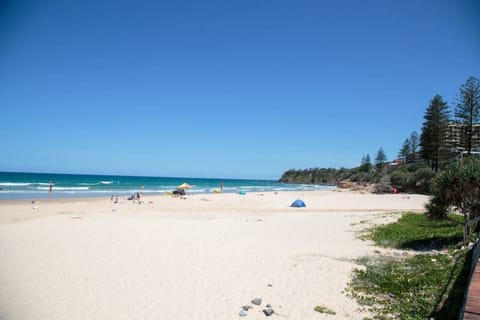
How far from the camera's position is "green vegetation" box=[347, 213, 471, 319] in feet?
14.8

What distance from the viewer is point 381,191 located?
44.3m

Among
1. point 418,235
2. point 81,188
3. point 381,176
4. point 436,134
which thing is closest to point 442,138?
point 436,134

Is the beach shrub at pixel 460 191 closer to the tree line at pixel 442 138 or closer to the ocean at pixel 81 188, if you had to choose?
the tree line at pixel 442 138

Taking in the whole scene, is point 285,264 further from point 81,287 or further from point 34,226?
point 34,226

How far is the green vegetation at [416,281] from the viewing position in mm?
4523

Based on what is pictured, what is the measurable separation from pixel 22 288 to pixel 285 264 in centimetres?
603

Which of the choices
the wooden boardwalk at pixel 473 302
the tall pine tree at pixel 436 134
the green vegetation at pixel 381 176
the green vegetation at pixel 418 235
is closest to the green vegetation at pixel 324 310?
the wooden boardwalk at pixel 473 302

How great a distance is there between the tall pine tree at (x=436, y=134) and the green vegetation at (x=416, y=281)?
38637 mm

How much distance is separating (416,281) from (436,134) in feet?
148

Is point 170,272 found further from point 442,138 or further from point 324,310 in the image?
point 442,138

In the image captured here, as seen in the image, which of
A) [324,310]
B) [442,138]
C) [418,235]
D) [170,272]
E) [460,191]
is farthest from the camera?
[442,138]

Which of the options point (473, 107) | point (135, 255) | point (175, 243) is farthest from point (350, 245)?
point (473, 107)

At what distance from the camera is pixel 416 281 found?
5660 millimetres

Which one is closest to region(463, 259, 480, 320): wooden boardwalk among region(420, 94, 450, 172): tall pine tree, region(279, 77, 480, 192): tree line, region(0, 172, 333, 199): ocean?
region(279, 77, 480, 192): tree line
